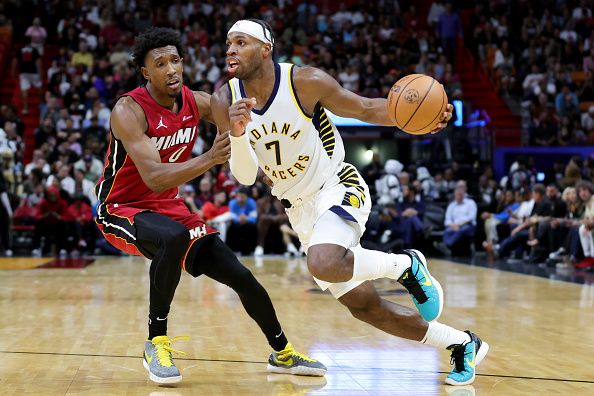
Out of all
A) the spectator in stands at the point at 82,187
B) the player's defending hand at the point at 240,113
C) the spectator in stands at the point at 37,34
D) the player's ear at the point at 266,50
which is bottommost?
the spectator in stands at the point at 82,187

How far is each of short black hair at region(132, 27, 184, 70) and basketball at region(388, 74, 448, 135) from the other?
51.6 inches

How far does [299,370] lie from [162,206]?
120 cm

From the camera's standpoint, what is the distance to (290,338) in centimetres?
606

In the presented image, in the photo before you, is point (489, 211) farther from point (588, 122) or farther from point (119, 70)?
point (119, 70)

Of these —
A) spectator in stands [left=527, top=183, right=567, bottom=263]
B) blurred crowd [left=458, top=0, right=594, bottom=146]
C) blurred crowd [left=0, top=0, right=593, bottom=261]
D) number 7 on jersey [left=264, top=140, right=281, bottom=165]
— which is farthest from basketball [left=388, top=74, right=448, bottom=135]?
blurred crowd [left=458, top=0, right=594, bottom=146]

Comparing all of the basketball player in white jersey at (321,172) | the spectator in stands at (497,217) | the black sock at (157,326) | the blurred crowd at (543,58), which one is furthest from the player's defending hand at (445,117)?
the blurred crowd at (543,58)

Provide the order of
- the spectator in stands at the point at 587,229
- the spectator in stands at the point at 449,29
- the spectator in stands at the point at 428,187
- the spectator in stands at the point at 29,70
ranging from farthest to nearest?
the spectator in stands at the point at 449,29, the spectator in stands at the point at 29,70, the spectator in stands at the point at 428,187, the spectator in stands at the point at 587,229

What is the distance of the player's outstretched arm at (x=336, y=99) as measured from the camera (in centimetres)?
473

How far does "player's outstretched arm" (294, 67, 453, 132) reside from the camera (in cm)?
473

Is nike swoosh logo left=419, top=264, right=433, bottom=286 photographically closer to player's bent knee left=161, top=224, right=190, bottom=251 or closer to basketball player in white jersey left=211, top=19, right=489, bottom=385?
basketball player in white jersey left=211, top=19, right=489, bottom=385

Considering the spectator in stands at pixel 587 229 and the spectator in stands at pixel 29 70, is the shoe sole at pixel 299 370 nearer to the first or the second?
the spectator in stands at pixel 587 229

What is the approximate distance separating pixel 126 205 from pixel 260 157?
0.82 m

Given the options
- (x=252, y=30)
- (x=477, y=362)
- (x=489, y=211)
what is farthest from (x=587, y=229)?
(x=252, y=30)

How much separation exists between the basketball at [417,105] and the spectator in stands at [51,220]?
1154 centimetres
